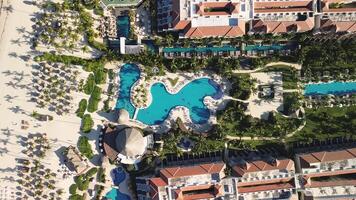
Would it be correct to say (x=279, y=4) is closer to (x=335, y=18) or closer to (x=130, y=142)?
(x=335, y=18)

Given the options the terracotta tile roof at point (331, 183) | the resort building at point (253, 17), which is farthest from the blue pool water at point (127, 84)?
the terracotta tile roof at point (331, 183)

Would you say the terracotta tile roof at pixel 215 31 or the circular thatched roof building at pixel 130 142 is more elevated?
the terracotta tile roof at pixel 215 31

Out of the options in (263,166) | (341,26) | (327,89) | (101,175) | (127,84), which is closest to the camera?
(263,166)

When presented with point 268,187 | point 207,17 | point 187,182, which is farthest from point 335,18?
point 187,182

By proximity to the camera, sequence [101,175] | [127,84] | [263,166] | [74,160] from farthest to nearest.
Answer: [127,84]
[101,175]
[74,160]
[263,166]

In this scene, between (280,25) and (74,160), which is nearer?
(280,25)

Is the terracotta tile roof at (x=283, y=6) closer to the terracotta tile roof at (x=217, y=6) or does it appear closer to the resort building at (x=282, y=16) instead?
the resort building at (x=282, y=16)

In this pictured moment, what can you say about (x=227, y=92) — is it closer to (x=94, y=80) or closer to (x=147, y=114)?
(x=147, y=114)

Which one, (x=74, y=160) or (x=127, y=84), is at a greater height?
(x=127, y=84)
